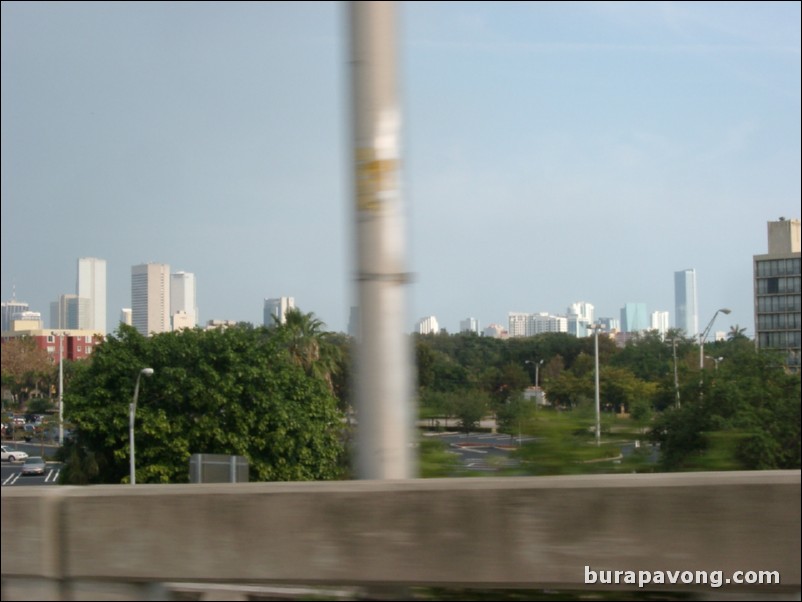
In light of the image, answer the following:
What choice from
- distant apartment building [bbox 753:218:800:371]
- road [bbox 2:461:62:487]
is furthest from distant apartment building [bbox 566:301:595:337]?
distant apartment building [bbox 753:218:800:371]

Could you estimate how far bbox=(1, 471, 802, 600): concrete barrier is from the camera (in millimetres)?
3344

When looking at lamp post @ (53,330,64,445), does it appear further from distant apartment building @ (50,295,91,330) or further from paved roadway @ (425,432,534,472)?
paved roadway @ (425,432,534,472)

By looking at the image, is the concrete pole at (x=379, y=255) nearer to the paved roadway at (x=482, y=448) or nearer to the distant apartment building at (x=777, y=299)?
the paved roadway at (x=482, y=448)

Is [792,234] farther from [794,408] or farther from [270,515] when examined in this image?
[270,515]

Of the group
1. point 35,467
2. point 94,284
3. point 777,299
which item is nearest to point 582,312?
point 94,284

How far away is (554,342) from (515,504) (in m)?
23.9

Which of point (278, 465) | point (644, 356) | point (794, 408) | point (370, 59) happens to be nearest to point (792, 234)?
point (278, 465)

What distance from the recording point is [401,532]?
3719 mm

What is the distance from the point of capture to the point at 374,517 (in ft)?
12.3

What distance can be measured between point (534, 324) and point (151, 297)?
42.2 feet

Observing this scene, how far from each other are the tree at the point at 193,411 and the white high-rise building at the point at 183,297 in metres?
→ 21.7

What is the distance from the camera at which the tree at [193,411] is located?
37.4m

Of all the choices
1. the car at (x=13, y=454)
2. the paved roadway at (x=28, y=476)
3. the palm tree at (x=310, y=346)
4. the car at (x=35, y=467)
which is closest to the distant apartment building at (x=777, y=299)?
the palm tree at (x=310, y=346)

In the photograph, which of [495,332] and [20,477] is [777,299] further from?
[495,332]
